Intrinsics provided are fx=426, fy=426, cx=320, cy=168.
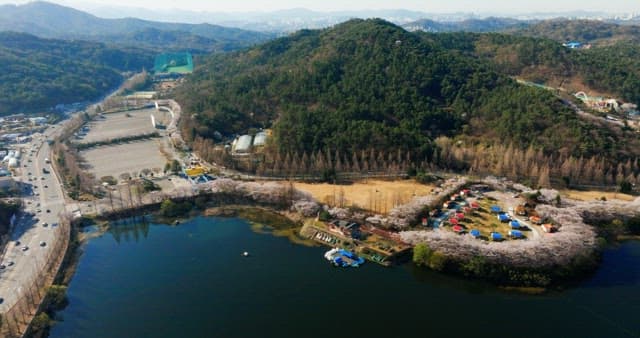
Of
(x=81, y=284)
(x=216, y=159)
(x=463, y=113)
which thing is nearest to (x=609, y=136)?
(x=463, y=113)

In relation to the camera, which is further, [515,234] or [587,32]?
[587,32]

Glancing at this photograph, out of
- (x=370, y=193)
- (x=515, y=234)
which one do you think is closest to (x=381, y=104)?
(x=370, y=193)

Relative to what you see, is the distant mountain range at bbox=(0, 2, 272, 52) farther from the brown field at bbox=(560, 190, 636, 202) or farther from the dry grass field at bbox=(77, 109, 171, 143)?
the brown field at bbox=(560, 190, 636, 202)

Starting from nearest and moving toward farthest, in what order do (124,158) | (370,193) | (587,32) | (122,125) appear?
(370,193) < (124,158) < (122,125) < (587,32)

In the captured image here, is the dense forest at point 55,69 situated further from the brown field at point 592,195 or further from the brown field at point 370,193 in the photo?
the brown field at point 592,195

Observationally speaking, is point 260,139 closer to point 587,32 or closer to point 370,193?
point 370,193

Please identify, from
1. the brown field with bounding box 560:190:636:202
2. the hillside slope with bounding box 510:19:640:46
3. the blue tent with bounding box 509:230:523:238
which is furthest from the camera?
the hillside slope with bounding box 510:19:640:46

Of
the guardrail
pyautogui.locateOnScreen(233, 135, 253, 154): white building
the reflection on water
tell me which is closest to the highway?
the guardrail
